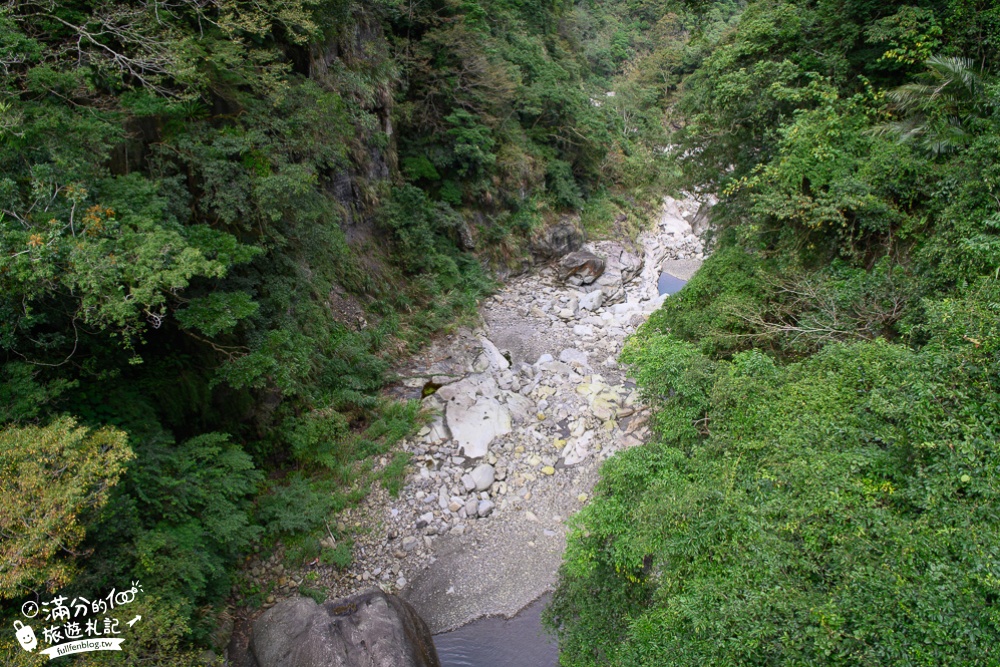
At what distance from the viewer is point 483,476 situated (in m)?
12.1

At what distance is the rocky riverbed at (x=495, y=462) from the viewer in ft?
33.9

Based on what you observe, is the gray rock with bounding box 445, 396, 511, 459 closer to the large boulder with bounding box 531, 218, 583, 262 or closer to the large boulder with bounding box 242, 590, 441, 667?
the large boulder with bounding box 242, 590, 441, 667

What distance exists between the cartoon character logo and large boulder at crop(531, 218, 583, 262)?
768 inches

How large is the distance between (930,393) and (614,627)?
15.6 feet

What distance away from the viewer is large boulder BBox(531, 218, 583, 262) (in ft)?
74.6

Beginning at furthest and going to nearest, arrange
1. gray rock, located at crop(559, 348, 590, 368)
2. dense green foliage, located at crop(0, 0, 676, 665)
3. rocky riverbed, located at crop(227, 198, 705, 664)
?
gray rock, located at crop(559, 348, 590, 368), rocky riverbed, located at crop(227, 198, 705, 664), dense green foliage, located at crop(0, 0, 676, 665)

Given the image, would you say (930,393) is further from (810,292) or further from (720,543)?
(810,292)

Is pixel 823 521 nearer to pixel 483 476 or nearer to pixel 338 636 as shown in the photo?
pixel 338 636

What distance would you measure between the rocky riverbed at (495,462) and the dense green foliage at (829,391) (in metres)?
2.79

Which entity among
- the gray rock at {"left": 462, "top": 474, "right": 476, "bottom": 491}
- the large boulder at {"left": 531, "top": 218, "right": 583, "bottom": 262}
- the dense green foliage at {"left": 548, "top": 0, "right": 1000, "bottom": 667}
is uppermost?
the dense green foliage at {"left": 548, "top": 0, "right": 1000, "bottom": 667}

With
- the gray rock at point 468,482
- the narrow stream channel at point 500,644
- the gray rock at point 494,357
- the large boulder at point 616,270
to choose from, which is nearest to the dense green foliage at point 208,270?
the gray rock at point 468,482

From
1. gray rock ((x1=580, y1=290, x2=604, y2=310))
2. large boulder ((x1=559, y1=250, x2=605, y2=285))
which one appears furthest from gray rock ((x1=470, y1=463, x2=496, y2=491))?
large boulder ((x1=559, y1=250, x2=605, y2=285))

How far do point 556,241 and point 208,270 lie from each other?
17.7m

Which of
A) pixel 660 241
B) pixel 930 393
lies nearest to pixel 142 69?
pixel 930 393
